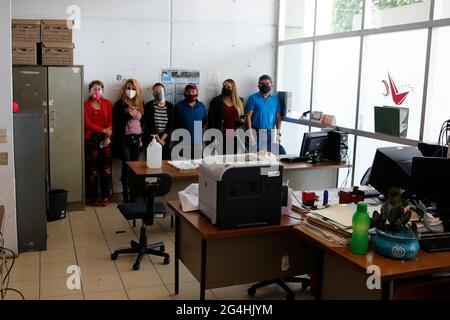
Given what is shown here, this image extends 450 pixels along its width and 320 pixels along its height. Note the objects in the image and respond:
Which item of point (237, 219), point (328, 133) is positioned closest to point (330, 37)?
point (328, 133)

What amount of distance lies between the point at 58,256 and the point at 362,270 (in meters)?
3.17

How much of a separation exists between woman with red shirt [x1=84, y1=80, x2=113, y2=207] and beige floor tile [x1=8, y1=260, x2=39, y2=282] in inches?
84.5

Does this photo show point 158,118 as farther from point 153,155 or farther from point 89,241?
point 89,241

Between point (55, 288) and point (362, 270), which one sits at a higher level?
point (362, 270)

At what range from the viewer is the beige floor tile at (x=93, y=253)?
Result: 15.4 ft

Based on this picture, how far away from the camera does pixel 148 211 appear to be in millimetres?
4512

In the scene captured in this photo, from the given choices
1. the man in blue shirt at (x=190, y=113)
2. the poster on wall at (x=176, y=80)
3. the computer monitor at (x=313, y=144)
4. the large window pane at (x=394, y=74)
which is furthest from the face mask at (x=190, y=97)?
the large window pane at (x=394, y=74)

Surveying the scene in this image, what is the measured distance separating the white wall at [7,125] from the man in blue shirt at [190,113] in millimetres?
2877

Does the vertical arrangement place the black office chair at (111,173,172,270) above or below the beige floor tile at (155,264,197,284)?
above

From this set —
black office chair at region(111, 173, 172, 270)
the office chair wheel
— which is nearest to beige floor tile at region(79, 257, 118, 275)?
black office chair at region(111, 173, 172, 270)

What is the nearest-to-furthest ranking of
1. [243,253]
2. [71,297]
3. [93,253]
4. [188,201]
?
[243,253], [188,201], [71,297], [93,253]

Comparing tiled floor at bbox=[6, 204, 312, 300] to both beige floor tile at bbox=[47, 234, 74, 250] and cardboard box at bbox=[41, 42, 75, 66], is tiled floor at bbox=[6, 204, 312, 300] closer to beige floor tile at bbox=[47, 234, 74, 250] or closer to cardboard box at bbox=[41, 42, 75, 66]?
beige floor tile at bbox=[47, 234, 74, 250]

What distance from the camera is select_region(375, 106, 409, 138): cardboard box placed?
17.5 feet

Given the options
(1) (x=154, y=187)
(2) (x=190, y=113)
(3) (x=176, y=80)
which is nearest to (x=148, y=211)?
(1) (x=154, y=187)
